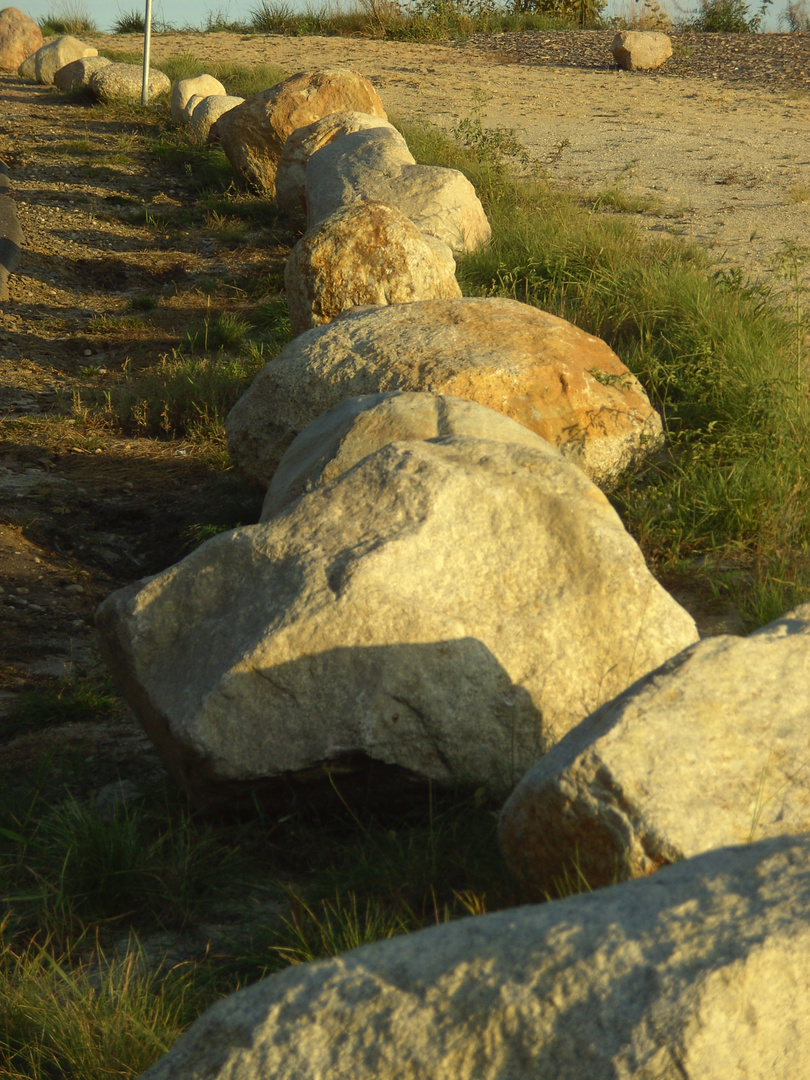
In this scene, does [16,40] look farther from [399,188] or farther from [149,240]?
[399,188]

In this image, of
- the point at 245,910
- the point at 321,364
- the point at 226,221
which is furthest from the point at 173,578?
the point at 226,221

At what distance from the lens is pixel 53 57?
15.2 m

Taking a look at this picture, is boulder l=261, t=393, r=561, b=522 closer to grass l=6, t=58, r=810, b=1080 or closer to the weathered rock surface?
grass l=6, t=58, r=810, b=1080

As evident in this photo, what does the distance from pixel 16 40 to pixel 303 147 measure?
10.7 meters

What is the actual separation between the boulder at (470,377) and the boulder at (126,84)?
35.9 ft

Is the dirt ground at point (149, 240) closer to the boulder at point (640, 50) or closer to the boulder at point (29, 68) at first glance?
the boulder at point (29, 68)

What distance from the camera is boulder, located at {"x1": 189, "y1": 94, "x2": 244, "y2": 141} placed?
11586 mm

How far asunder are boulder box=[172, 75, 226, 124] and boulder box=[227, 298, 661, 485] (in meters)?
9.20

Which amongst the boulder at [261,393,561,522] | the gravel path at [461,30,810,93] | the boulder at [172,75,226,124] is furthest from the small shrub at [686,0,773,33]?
the boulder at [261,393,561,522]

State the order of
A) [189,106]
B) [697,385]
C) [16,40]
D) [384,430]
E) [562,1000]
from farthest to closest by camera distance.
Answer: [16,40]
[189,106]
[697,385]
[384,430]
[562,1000]

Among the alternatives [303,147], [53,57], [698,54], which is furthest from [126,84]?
[698,54]

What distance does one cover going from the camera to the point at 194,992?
209 centimetres

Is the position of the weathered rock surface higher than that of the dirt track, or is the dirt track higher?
the dirt track

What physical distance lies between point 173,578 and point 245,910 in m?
0.85
